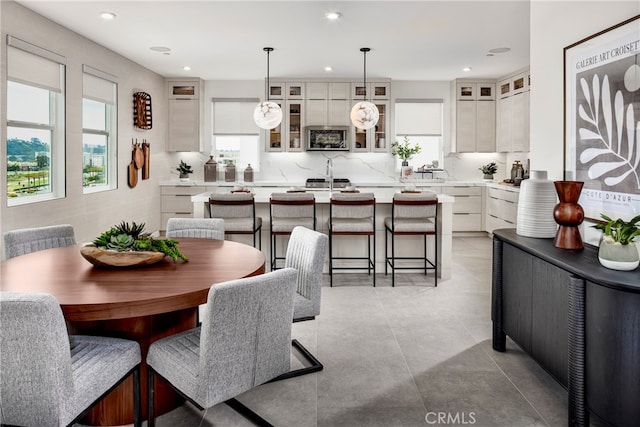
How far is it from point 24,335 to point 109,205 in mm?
4822

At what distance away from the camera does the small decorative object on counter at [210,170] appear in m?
7.88

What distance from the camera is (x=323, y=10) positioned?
4.34 meters

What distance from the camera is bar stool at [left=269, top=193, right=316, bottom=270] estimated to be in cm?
470

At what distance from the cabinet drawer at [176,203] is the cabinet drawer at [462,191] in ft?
13.5

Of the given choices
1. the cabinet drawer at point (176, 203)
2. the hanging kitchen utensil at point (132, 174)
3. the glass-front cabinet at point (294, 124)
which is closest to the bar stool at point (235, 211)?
the hanging kitchen utensil at point (132, 174)

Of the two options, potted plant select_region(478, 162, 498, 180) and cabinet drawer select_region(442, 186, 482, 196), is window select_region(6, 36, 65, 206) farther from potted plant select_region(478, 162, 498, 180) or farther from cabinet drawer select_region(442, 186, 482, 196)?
potted plant select_region(478, 162, 498, 180)

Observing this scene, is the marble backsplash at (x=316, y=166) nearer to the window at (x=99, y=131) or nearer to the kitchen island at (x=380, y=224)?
the window at (x=99, y=131)

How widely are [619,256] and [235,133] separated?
266 inches

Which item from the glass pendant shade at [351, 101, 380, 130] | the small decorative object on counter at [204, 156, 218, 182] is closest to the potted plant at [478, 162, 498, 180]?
the glass pendant shade at [351, 101, 380, 130]

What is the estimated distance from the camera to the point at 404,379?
2.74 meters

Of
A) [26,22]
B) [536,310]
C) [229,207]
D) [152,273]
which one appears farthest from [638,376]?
[26,22]

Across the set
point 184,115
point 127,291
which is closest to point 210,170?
point 184,115

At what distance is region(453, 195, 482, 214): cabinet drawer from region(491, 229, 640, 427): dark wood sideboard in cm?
504

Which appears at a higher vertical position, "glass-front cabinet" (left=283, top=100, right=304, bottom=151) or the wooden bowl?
"glass-front cabinet" (left=283, top=100, right=304, bottom=151)
